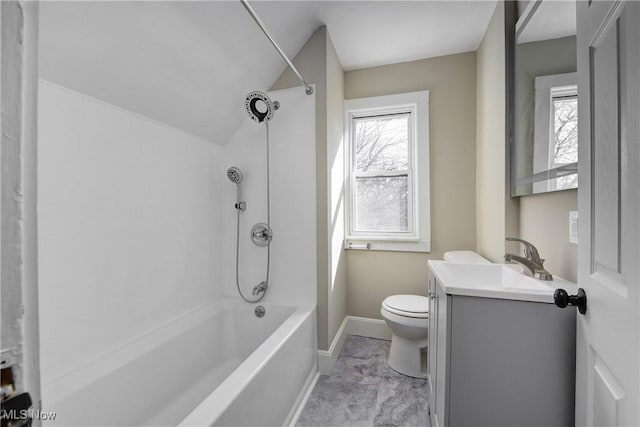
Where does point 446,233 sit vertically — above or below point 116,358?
above

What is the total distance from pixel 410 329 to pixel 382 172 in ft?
4.27

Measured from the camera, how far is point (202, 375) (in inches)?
68.2

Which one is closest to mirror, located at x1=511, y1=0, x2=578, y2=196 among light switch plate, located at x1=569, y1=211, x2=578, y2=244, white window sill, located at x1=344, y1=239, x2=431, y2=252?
light switch plate, located at x1=569, y1=211, x2=578, y2=244

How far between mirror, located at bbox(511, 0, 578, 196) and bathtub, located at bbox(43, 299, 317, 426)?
148cm

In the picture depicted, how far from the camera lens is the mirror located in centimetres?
112

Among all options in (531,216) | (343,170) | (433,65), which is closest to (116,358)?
(343,170)

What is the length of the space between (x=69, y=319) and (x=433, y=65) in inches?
113

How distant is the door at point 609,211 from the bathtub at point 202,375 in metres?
1.07

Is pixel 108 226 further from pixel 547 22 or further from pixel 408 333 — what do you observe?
pixel 547 22

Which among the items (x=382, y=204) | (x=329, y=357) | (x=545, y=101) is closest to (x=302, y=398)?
(x=329, y=357)

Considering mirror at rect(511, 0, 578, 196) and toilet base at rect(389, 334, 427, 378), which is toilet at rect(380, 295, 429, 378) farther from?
mirror at rect(511, 0, 578, 196)

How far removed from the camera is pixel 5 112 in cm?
25

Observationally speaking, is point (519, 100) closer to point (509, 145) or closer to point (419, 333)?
point (509, 145)

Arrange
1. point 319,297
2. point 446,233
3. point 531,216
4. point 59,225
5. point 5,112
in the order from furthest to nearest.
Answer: point 446,233
point 319,297
point 531,216
point 59,225
point 5,112
